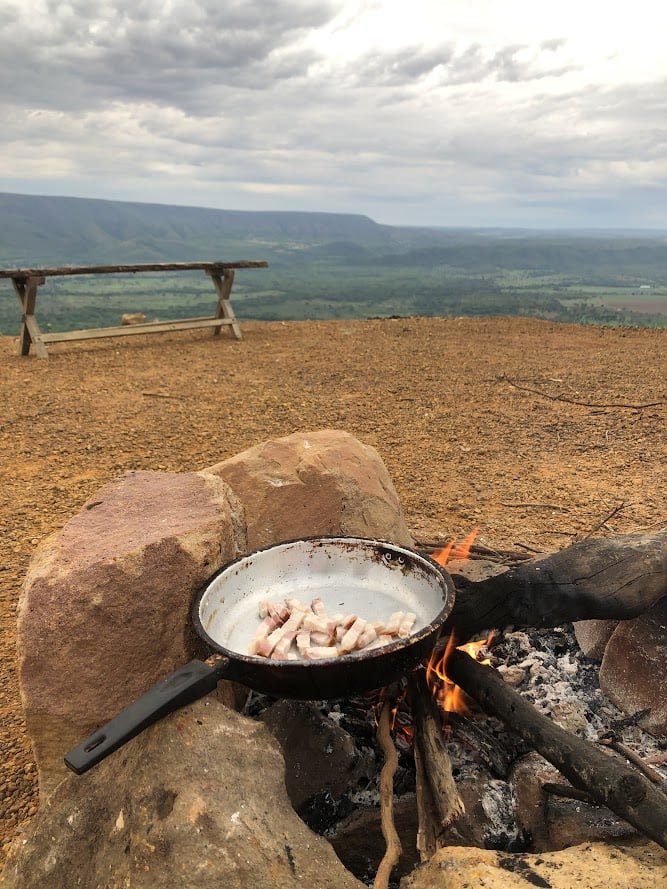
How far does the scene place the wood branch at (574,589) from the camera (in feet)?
8.20

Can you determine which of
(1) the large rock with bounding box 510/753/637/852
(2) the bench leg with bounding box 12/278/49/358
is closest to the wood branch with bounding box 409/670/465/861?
(1) the large rock with bounding box 510/753/637/852

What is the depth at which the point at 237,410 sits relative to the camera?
305 inches

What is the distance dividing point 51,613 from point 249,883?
1.11 metres

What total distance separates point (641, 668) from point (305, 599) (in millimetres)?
1397

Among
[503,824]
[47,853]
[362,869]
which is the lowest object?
[362,869]

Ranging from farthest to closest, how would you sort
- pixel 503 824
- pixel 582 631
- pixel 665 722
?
pixel 582 631 → pixel 665 722 → pixel 503 824

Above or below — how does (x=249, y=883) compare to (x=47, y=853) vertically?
above

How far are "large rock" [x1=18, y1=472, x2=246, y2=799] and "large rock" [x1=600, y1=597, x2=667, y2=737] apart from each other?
1.69m

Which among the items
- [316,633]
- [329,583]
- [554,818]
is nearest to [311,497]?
[329,583]

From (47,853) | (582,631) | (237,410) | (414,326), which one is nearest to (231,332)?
(414,326)

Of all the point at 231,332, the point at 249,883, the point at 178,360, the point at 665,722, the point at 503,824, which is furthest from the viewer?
the point at 231,332

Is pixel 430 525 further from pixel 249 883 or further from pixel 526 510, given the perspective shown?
pixel 249 883

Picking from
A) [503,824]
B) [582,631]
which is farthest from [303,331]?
[503,824]

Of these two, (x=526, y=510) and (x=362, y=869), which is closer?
(x=362, y=869)
